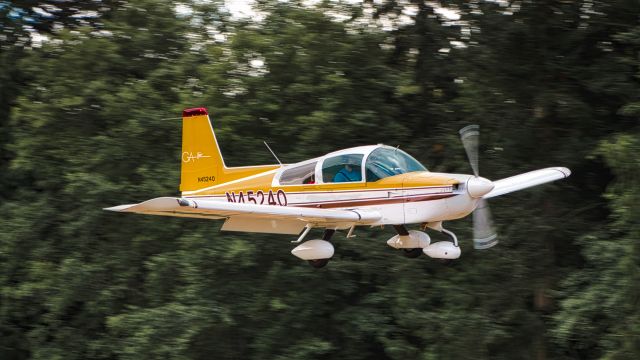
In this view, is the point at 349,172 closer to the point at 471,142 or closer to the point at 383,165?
the point at 383,165

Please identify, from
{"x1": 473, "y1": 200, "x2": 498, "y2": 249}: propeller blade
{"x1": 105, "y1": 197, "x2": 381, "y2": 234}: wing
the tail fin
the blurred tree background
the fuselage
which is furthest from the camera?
the blurred tree background

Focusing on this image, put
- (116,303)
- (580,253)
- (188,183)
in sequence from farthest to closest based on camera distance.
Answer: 1. (116,303)
2. (580,253)
3. (188,183)

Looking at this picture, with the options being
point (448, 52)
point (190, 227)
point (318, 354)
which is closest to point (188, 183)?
point (190, 227)

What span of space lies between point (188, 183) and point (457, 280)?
5.11 metres

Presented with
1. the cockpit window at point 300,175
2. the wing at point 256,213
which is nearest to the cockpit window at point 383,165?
the wing at point 256,213

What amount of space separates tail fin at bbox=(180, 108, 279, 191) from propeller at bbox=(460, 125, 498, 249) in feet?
10.9

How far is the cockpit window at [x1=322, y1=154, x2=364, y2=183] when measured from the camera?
11.6m

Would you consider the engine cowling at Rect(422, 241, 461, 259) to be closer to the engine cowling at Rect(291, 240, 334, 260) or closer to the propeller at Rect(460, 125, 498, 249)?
the propeller at Rect(460, 125, 498, 249)

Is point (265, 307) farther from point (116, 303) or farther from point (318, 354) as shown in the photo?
point (116, 303)

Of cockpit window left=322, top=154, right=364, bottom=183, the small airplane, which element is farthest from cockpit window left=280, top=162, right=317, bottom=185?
cockpit window left=322, top=154, right=364, bottom=183

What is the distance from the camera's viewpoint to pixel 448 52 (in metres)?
17.7

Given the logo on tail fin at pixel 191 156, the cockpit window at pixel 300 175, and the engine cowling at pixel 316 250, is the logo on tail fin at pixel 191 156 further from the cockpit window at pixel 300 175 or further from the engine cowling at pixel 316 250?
the engine cowling at pixel 316 250

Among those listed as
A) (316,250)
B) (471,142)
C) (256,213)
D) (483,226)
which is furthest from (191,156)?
(483,226)

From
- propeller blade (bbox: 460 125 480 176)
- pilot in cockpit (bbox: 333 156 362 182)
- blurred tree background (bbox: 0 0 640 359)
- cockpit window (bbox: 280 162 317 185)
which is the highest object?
propeller blade (bbox: 460 125 480 176)
